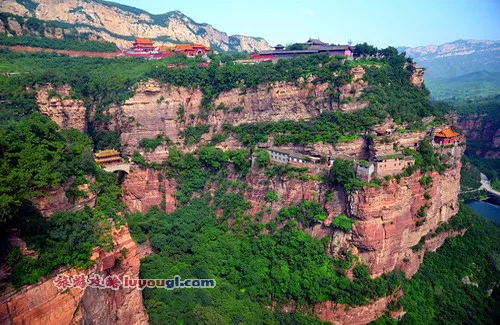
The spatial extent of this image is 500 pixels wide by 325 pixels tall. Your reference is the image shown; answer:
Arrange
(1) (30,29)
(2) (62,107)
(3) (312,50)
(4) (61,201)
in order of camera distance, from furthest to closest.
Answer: (1) (30,29) → (3) (312,50) → (2) (62,107) → (4) (61,201)

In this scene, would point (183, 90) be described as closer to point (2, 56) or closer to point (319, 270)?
point (2, 56)

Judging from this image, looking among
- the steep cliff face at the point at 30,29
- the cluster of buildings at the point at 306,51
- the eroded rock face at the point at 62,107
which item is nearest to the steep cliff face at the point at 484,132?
the cluster of buildings at the point at 306,51

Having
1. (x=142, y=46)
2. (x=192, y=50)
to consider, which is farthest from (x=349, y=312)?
(x=142, y=46)

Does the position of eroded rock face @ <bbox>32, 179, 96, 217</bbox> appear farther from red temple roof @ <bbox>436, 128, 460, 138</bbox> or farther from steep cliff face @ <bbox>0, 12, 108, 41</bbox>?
steep cliff face @ <bbox>0, 12, 108, 41</bbox>

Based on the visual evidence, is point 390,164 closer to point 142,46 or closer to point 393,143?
point 393,143

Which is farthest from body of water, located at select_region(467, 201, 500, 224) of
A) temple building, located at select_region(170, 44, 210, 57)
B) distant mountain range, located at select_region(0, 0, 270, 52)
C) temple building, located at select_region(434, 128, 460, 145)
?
distant mountain range, located at select_region(0, 0, 270, 52)

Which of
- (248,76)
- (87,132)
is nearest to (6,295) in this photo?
(87,132)
